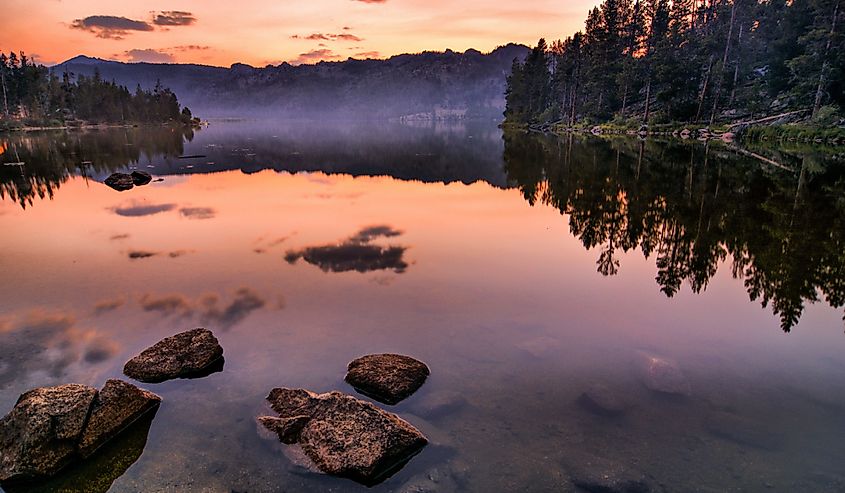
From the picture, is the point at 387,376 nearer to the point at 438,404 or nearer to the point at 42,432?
the point at 438,404

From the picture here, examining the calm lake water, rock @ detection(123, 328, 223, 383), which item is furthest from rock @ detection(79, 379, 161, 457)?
rock @ detection(123, 328, 223, 383)

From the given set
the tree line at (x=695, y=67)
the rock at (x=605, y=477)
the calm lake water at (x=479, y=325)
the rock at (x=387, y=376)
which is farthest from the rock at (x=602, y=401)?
the tree line at (x=695, y=67)

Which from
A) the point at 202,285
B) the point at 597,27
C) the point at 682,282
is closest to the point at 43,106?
the point at 597,27

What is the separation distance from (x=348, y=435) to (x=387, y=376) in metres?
2.05

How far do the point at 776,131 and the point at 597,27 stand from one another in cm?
6940

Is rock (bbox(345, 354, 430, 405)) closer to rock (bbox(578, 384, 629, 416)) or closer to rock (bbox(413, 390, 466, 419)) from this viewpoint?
rock (bbox(413, 390, 466, 419))

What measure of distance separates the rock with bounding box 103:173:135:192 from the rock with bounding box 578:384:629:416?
129 ft

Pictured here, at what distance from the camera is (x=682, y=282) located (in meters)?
16.3

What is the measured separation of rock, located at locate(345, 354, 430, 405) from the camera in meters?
9.82

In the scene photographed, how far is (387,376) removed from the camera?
10.1 meters

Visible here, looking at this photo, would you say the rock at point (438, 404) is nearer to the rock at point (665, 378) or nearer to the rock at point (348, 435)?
the rock at point (348, 435)

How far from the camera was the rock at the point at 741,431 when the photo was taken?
27.4 feet

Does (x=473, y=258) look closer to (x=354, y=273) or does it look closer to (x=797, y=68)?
(x=354, y=273)

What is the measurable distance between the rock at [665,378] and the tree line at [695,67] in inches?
2726
